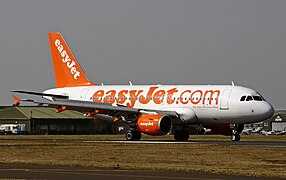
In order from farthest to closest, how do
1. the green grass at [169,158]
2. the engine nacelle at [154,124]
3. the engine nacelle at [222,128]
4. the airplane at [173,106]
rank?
the engine nacelle at [222,128], the airplane at [173,106], the engine nacelle at [154,124], the green grass at [169,158]

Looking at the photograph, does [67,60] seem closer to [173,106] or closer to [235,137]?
[173,106]


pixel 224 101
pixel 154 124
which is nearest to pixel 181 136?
pixel 224 101

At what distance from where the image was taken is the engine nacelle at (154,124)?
211ft

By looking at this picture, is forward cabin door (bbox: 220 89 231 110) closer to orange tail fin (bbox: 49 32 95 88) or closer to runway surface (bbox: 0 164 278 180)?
orange tail fin (bbox: 49 32 95 88)

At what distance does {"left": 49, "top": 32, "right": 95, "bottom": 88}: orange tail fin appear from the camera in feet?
258

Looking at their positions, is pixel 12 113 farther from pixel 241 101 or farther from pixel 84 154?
pixel 84 154

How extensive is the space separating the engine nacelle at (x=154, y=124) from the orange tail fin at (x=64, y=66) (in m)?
14.4

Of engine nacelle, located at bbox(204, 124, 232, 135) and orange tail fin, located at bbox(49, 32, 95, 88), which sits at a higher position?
orange tail fin, located at bbox(49, 32, 95, 88)

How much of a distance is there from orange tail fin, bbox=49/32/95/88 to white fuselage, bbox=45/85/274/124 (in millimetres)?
6835

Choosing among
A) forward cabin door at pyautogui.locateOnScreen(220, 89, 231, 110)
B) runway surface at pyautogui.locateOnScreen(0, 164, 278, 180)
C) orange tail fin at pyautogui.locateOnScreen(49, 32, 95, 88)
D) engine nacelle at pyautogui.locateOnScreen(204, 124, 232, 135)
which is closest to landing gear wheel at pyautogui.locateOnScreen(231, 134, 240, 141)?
forward cabin door at pyautogui.locateOnScreen(220, 89, 231, 110)

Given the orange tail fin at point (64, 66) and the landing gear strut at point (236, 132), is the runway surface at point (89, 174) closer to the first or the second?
the landing gear strut at point (236, 132)

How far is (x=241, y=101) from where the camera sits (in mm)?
65562

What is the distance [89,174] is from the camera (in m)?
31.6

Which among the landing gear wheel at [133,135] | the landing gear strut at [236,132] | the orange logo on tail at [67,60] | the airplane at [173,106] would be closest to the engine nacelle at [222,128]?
the airplane at [173,106]
